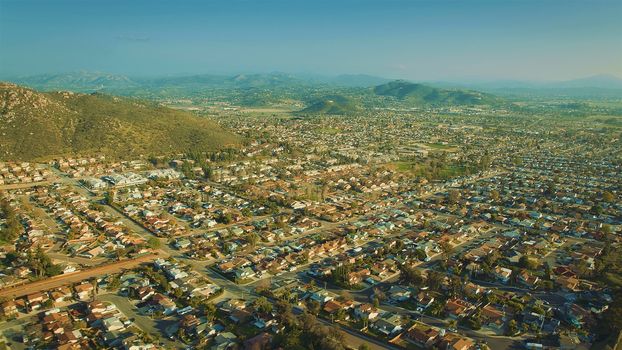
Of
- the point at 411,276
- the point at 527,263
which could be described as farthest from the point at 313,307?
the point at 527,263

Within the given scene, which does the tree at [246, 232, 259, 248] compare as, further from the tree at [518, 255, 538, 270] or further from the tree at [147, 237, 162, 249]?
the tree at [518, 255, 538, 270]

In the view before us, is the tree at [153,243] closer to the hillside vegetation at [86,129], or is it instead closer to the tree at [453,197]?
the tree at [453,197]

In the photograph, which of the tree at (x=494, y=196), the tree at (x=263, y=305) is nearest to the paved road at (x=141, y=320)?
the tree at (x=263, y=305)

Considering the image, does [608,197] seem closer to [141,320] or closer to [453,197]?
[453,197]

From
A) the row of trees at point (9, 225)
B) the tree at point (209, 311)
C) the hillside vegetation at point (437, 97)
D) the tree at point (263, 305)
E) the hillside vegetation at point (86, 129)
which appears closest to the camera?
the tree at point (209, 311)

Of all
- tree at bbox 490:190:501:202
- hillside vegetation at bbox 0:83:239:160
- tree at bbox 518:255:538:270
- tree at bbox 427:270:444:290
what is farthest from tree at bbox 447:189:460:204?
hillside vegetation at bbox 0:83:239:160
